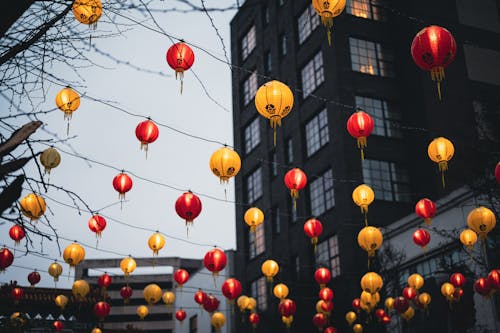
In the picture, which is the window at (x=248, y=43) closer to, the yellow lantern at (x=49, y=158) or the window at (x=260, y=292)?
the window at (x=260, y=292)

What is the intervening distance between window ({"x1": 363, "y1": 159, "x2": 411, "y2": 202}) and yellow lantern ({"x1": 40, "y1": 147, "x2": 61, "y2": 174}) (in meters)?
17.4

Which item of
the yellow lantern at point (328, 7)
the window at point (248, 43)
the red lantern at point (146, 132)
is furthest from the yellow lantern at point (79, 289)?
the window at point (248, 43)

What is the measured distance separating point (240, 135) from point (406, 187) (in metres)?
13.6

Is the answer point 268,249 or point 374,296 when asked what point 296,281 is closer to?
point 268,249

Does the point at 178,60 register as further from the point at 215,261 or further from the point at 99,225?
the point at 215,261

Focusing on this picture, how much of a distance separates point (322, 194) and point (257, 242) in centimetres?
761

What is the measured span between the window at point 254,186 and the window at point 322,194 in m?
5.94

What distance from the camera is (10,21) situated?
355 centimetres

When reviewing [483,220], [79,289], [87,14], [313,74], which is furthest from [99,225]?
[313,74]

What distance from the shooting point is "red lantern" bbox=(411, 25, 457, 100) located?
7.44 metres

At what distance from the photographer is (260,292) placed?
30.6 meters

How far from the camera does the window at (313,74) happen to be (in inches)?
1093

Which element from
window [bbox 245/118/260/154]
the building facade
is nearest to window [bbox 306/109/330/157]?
the building facade

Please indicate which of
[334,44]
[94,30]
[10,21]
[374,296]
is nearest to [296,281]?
[374,296]
